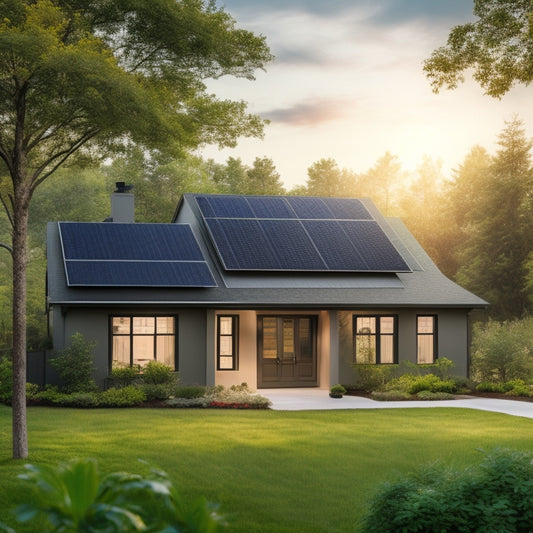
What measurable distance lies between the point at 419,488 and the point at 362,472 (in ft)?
14.7

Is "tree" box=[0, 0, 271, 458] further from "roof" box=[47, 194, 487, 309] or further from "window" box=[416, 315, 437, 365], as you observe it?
→ "window" box=[416, 315, 437, 365]

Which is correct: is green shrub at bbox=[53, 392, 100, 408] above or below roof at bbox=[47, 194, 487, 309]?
below

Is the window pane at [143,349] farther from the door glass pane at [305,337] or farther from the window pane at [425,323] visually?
the window pane at [425,323]

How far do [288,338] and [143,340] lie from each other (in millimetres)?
4440

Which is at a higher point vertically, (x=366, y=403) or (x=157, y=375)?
(x=157, y=375)

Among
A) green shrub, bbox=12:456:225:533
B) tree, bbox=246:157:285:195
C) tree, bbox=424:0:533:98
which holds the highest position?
tree, bbox=246:157:285:195

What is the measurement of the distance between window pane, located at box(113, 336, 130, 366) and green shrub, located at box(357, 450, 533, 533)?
1550cm

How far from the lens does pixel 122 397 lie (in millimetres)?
19547

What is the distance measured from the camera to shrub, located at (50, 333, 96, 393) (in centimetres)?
2028

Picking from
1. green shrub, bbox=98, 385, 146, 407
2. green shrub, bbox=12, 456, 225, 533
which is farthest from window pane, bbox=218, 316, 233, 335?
green shrub, bbox=12, 456, 225, 533

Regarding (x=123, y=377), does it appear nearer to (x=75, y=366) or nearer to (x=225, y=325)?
(x=75, y=366)

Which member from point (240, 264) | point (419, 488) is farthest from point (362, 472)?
point (240, 264)

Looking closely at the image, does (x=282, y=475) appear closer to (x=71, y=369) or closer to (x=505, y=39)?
(x=505, y=39)

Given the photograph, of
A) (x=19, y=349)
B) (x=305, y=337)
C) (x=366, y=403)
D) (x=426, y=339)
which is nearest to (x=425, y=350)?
(x=426, y=339)
